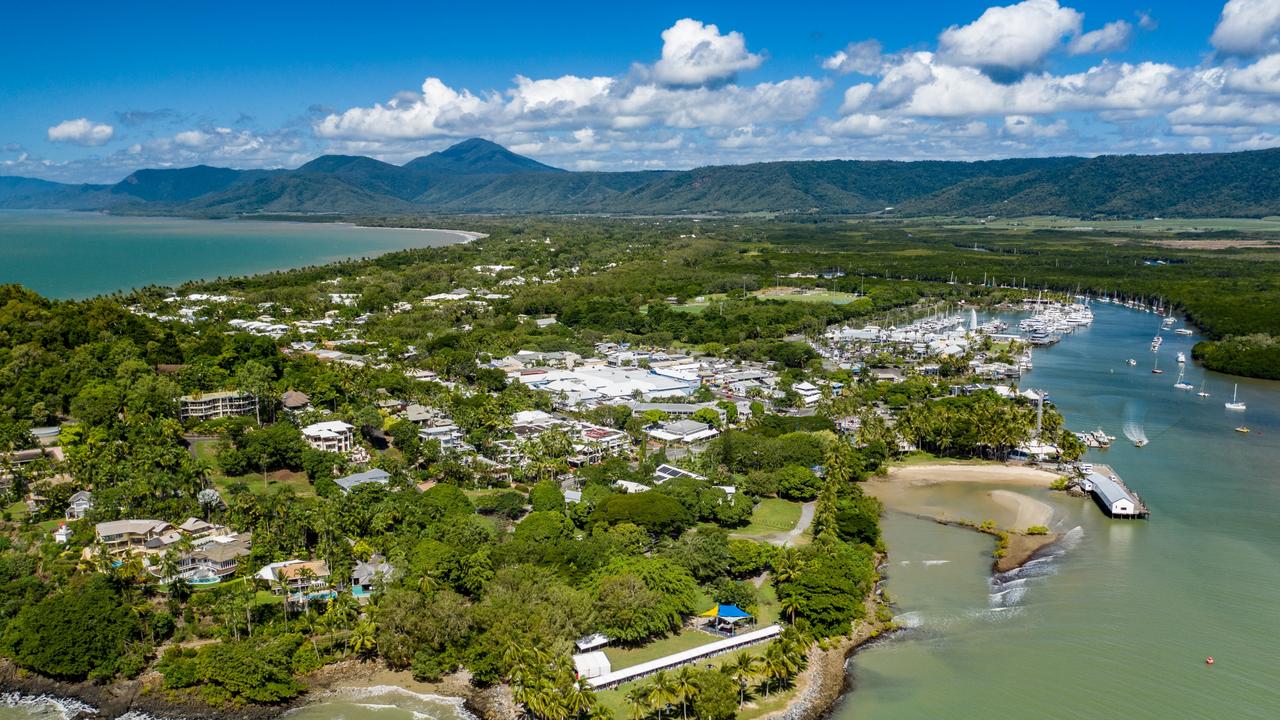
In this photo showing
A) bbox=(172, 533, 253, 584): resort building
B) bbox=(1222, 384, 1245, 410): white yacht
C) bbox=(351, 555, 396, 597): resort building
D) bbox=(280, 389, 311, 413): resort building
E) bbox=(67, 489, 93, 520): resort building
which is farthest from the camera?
bbox=(1222, 384, 1245, 410): white yacht

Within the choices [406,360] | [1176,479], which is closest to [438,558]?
[1176,479]

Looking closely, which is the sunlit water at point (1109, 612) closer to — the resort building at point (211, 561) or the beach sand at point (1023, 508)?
the beach sand at point (1023, 508)

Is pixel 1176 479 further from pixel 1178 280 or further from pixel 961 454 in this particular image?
pixel 1178 280

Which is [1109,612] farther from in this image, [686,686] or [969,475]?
[686,686]

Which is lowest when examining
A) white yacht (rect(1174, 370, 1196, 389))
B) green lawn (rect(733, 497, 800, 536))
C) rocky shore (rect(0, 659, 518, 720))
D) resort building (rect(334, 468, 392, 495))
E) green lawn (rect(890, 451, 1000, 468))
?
rocky shore (rect(0, 659, 518, 720))

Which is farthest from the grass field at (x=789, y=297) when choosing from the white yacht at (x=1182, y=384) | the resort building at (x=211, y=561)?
the resort building at (x=211, y=561)

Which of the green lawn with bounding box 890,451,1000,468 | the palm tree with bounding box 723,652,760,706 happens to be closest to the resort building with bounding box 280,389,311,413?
the green lawn with bounding box 890,451,1000,468

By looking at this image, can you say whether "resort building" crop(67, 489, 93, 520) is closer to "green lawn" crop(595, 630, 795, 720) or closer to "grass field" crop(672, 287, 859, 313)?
"green lawn" crop(595, 630, 795, 720)
